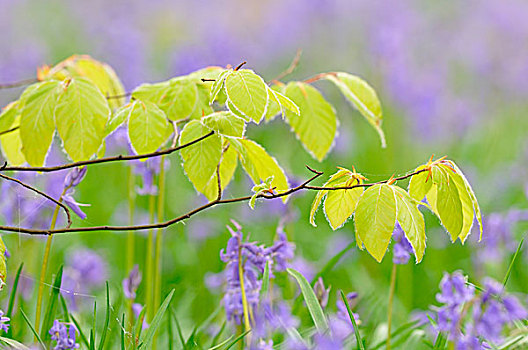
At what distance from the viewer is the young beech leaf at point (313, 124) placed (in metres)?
1.83

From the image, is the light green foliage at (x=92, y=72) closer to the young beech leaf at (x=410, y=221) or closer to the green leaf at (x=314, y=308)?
the green leaf at (x=314, y=308)

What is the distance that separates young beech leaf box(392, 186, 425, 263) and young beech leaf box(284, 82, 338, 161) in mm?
449

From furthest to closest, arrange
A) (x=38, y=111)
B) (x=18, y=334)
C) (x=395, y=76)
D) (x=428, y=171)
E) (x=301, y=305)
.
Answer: (x=395, y=76) → (x=301, y=305) → (x=18, y=334) → (x=38, y=111) → (x=428, y=171)

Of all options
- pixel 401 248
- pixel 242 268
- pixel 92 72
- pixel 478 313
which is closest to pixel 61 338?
pixel 242 268

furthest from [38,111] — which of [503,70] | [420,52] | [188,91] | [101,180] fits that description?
[420,52]

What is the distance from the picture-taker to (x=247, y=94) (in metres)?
1.34

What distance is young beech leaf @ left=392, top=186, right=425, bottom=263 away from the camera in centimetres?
136

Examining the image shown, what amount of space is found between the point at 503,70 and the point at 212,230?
433 centimetres

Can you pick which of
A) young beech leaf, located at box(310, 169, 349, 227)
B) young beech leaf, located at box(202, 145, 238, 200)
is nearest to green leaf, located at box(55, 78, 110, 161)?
young beech leaf, located at box(202, 145, 238, 200)

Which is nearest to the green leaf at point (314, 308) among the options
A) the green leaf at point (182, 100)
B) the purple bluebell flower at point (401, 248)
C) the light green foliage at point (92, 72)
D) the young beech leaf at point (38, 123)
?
the purple bluebell flower at point (401, 248)

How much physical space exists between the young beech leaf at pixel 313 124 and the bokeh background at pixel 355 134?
0.70 ft

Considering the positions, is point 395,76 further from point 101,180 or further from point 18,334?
point 18,334

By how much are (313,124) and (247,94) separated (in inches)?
20.5

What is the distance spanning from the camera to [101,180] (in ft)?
15.2
